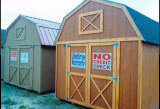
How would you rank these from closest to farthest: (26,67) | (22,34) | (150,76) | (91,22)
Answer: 1. (150,76)
2. (91,22)
3. (26,67)
4. (22,34)

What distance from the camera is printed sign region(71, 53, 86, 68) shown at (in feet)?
22.9

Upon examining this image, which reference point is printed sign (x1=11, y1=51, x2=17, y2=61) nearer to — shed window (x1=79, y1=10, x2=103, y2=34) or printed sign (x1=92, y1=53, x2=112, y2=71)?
shed window (x1=79, y1=10, x2=103, y2=34)

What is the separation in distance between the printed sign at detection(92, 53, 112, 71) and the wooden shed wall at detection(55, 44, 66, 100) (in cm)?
185

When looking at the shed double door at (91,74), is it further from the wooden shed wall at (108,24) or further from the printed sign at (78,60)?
the wooden shed wall at (108,24)

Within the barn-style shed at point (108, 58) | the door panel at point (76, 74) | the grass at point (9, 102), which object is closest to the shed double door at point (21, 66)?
the grass at point (9, 102)

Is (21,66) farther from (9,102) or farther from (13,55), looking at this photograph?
(9,102)

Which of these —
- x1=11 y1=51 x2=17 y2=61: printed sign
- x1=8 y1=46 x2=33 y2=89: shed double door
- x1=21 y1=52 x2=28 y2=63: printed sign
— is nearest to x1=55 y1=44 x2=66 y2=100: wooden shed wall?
x1=8 y1=46 x2=33 y2=89: shed double door

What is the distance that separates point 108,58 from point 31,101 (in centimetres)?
446

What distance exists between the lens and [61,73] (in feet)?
25.9

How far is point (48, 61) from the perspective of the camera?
935cm

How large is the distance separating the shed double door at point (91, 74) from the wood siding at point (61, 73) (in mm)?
262

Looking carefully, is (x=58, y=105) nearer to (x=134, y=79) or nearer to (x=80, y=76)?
(x=80, y=76)

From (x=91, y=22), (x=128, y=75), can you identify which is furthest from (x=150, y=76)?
(x=91, y=22)

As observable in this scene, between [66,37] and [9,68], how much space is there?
631 cm
